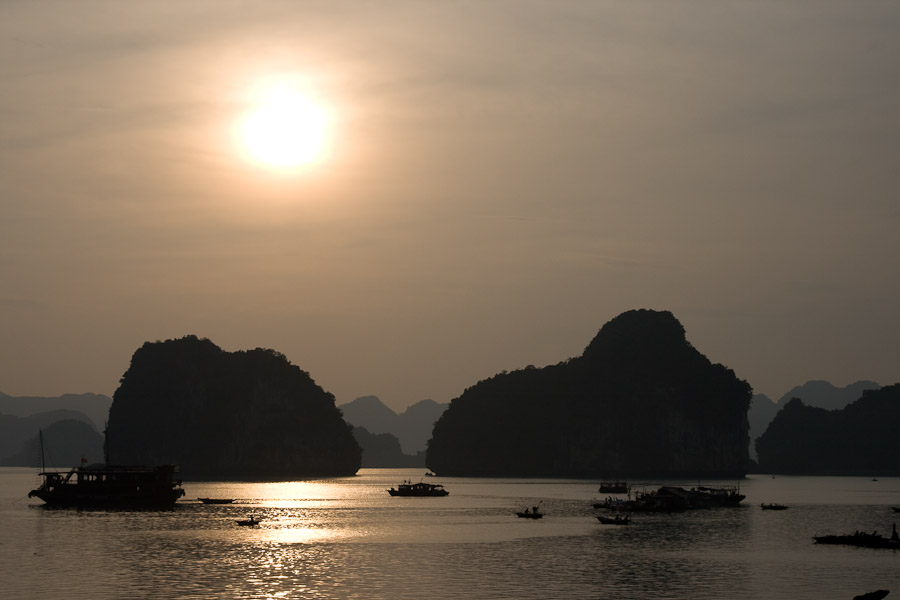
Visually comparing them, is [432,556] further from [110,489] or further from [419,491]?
[419,491]

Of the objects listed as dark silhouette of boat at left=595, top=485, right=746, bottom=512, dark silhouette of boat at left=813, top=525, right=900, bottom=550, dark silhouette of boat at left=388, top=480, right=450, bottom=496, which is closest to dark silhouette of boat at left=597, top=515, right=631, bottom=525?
dark silhouette of boat at left=595, top=485, right=746, bottom=512

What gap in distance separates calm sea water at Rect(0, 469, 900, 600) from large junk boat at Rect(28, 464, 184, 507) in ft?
24.2

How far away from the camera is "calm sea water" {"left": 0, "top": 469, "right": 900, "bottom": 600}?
225 feet

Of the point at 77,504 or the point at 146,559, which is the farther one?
the point at 77,504

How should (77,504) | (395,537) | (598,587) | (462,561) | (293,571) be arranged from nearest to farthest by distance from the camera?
(598,587)
(293,571)
(462,561)
(395,537)
(77,504)

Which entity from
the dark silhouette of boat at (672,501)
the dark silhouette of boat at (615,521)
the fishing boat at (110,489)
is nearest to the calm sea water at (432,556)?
the dark silhouette of boat at (615,521)

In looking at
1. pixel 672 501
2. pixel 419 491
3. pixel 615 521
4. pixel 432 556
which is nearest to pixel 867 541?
pixel 615 521

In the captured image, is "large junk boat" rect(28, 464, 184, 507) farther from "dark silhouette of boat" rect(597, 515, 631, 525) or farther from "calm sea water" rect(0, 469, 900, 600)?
"dark silhouette of boat" rect(597, 515, 631, 525)

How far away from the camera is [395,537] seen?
347 ft

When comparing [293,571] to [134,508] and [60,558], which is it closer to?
[60,558]

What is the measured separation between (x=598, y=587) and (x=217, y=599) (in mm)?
23855

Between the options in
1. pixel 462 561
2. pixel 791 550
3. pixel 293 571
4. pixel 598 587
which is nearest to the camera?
pixel 598 587

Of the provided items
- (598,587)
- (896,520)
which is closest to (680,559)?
(598,587)

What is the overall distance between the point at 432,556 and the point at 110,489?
79.4 metres
